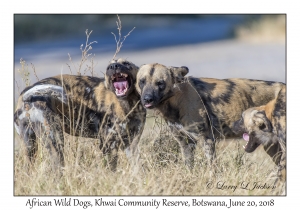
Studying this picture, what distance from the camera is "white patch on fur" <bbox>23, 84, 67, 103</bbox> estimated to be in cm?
689

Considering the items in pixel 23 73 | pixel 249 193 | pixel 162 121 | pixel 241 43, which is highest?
pixel 241 43

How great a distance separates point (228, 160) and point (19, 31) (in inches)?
755

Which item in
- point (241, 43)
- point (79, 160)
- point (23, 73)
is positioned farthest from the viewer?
point (241, 43)

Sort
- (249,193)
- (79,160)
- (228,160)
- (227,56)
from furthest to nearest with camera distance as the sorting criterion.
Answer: (227,56) → (228,160) → (79,160) → (249,193)

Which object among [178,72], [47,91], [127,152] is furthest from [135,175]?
[178,72]

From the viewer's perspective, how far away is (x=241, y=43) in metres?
24.8

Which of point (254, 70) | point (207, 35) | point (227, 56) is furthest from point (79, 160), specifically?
point (207, 35)

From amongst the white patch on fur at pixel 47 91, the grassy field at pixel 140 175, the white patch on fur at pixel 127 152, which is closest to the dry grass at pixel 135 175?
the grassy field at pixel 140 175

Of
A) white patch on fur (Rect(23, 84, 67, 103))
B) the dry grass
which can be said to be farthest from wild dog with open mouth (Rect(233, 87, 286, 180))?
white patch on fur (Rect(23, 84, 67, 103))

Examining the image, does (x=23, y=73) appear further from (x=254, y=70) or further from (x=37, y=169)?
(x=254, y=70)

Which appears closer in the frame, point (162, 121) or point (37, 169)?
point (37, 169)

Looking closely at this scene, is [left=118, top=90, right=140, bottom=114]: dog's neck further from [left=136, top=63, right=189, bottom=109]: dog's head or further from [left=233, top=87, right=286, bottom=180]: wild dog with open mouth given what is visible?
[left=233, top=87, right=286, bottom=180]: wild dog with open mouth

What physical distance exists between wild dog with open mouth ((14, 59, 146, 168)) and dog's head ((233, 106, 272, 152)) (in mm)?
1089

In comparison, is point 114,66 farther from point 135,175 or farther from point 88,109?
Result: point 135,175
